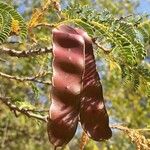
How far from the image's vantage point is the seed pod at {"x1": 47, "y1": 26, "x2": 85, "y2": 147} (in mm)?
1611

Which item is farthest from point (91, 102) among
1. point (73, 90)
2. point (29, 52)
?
point (29, 52)

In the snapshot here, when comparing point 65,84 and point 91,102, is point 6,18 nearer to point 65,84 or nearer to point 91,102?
point 65,84

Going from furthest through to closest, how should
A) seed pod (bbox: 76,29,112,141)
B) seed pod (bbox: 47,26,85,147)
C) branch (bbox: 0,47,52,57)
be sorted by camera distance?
branch (bbox: 0,47,52,57) → seed pod (bbox: 76,29,112,141) → seed pod (bbox: 47,26,85,147)

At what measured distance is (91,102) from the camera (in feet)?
6.01

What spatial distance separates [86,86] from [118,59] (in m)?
0.39

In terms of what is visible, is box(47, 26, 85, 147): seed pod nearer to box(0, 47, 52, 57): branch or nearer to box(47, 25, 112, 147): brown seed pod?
box(47, 25, 112, 147): brown seed pod

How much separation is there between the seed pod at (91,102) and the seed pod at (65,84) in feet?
0.19

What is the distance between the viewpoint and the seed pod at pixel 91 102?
1802mm

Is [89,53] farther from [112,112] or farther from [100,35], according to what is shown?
[112,112]

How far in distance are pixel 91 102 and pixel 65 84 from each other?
20cm

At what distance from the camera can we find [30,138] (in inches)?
382

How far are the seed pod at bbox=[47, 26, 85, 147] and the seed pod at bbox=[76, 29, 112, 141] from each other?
6 cm

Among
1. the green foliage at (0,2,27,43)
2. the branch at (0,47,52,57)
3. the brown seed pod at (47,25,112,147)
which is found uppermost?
the green foliage at (0,2,27,43)

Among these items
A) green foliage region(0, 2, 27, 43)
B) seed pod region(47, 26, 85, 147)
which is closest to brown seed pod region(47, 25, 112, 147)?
seed pod region(47, 26, 85, 147)
